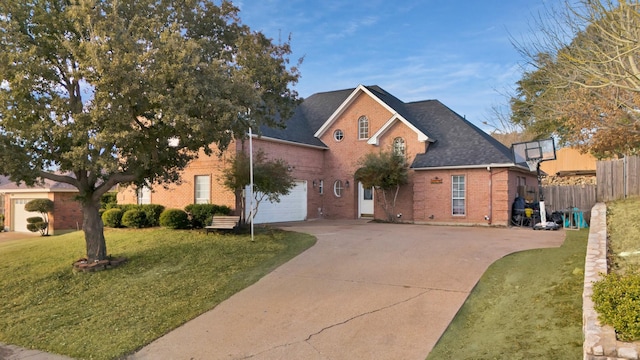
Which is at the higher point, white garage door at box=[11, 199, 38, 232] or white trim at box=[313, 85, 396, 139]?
white trim at box=[313, 85, 396, 139]

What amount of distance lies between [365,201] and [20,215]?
23.5 metres

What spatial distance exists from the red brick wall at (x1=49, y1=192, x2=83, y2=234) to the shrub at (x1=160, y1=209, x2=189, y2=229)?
1234 cm

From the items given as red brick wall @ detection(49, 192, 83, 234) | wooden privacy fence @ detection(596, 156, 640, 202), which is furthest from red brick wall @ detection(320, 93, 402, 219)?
red brick wall @ detection(49, 192, 83, 234)

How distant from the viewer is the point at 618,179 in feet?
50.5

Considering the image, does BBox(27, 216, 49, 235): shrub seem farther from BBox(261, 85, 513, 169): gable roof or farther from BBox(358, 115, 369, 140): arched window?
BBox(358, 115, 369, 140): arched window

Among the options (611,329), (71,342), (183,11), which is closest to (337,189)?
(183,11)

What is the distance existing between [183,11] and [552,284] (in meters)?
10.6

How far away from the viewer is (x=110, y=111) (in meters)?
8.89

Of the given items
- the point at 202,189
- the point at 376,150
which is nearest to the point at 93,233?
the point at 202,189

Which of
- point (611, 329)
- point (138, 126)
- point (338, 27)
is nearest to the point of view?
point (611, 329)

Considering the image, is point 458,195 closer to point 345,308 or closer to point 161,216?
point 161,216

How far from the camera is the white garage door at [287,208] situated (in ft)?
65.2

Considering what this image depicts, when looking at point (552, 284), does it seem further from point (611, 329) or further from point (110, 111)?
point (110, 111)

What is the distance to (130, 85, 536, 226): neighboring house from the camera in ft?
62.5
